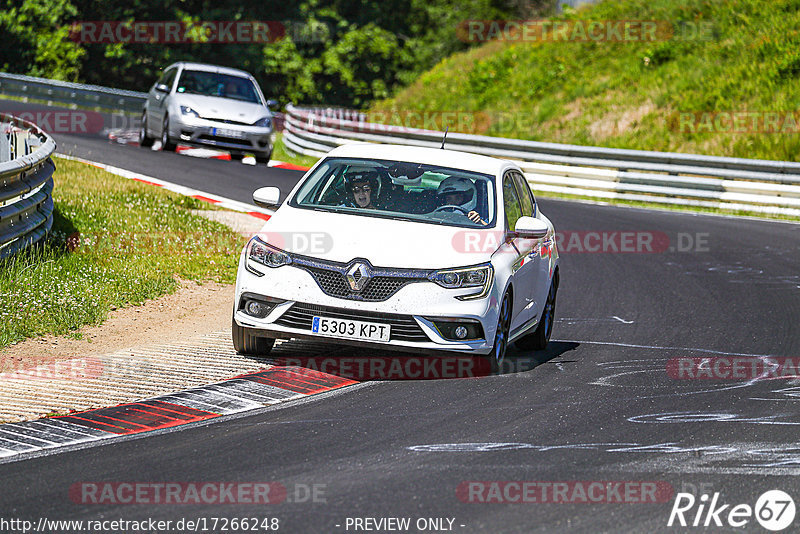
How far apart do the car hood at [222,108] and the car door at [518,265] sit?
14.6 m

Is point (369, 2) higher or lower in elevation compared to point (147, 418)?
higher

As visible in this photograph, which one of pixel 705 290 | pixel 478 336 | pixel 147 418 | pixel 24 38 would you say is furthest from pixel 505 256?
pixel 24 38

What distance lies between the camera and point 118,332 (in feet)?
33.6

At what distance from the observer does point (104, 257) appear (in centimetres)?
1271

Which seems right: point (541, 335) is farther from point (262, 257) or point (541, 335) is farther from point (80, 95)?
point (80, 95)

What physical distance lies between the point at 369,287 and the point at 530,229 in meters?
1.52

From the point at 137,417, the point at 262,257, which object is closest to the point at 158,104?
the point at 262,257

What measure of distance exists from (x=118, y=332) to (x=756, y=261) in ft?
31.9

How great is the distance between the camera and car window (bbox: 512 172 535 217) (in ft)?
34.2

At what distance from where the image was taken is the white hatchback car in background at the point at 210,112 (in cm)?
2388

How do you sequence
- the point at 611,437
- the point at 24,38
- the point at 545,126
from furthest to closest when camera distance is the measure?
the point at 24,38, the point at 545,126, the point at 611,437

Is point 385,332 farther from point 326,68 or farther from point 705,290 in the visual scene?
point 326,68
